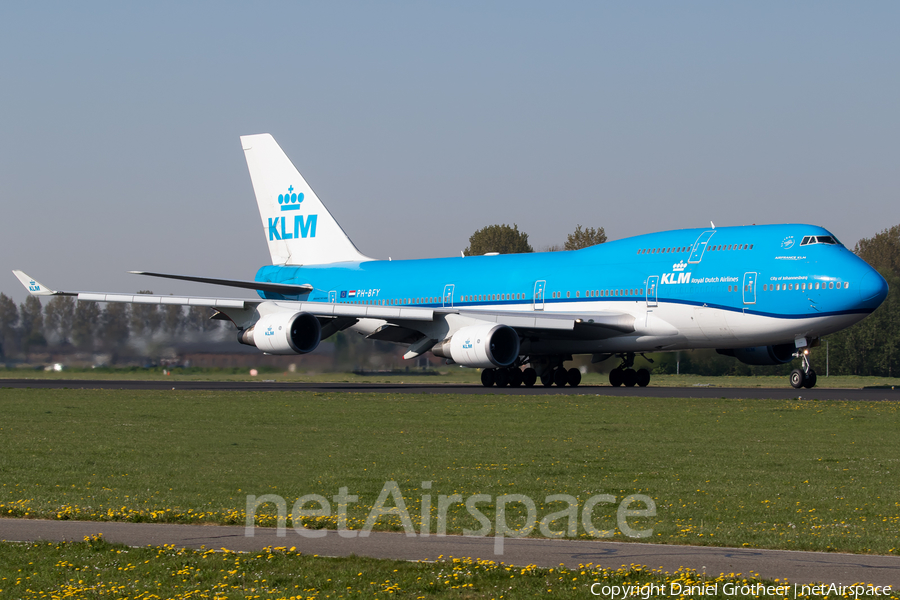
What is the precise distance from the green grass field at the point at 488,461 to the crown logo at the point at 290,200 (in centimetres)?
2335

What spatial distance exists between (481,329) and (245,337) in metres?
9.13

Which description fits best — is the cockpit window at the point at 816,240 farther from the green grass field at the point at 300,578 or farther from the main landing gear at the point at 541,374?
the green grass field at the point at 300,578

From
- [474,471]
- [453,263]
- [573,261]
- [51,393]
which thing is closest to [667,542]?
[474,471]

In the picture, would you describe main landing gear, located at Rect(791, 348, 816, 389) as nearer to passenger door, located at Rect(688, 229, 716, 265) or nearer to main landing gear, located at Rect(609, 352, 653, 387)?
passenger door, located at Rect(688, 229, 716, 265)

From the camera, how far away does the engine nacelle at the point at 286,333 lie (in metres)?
38.4

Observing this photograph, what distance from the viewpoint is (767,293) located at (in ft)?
112

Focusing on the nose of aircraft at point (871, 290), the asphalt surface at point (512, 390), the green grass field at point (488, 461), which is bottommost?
the green grass field at point (488, 461)

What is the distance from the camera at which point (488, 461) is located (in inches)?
653

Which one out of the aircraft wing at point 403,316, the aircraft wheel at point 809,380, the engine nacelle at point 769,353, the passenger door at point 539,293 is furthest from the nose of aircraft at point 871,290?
the passenger door at point 539,293

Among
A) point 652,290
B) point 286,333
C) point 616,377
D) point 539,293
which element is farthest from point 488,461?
point 616,377

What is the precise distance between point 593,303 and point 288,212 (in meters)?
18.0

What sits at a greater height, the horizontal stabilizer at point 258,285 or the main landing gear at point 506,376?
the horizontal stabilizer at point 258,285

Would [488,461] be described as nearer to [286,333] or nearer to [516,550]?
[516,550]

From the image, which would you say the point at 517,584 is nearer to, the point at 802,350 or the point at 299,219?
the point at 802,350
